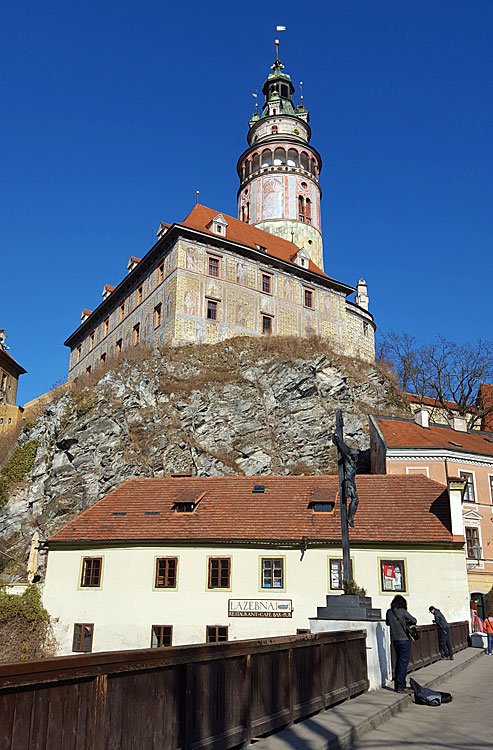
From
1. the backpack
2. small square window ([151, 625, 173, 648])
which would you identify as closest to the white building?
small square window ([151, 625, 173, 648])

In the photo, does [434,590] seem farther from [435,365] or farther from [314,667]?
[435,365]

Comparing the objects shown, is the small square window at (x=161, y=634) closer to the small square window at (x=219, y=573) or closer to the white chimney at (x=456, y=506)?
the small square window at (x=219, y=573)

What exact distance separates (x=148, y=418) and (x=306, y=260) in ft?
80.3

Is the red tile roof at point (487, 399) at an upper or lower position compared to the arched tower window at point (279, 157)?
lower

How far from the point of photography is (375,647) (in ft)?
37.5

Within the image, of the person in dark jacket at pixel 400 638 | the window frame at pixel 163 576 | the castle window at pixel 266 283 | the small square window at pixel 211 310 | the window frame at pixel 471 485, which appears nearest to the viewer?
the person in dark jacket at pixel 400 638

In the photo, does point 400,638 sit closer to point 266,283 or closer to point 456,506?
point 456,506

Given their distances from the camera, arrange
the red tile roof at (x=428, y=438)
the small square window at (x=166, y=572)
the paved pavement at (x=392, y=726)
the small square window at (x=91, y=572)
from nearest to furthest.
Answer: the paved pavement at (x=392, y=726), the small square window at (x=166, y=572), the small square window at (x=91, y=572), the red tile roof at (x=428, y=438)

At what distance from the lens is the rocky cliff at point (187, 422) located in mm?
38562

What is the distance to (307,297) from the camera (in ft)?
186

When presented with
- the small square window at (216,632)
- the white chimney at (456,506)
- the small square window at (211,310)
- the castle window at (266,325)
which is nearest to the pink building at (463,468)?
the white chimney at (456,506)

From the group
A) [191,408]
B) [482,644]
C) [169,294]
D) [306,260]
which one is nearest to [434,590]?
[482,644]

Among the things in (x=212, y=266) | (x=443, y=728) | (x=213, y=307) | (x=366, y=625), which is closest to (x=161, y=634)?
(x=366, y=625)

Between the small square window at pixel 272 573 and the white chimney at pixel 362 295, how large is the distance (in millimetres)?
41880
